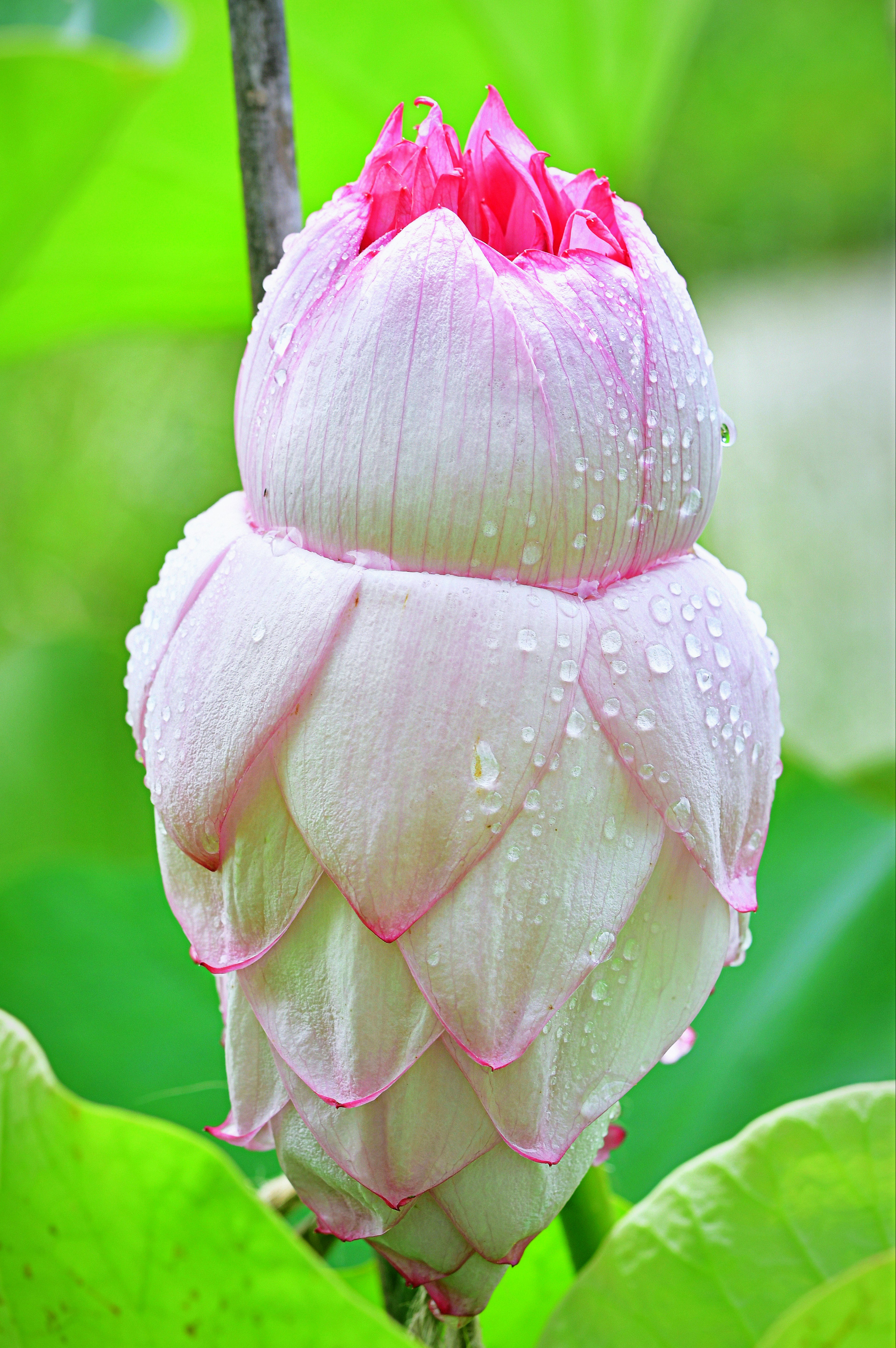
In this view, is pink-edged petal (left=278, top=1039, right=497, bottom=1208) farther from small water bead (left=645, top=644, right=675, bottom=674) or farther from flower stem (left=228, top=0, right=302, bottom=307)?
flower stem (left=228, top=0, right=302, bottom=307)

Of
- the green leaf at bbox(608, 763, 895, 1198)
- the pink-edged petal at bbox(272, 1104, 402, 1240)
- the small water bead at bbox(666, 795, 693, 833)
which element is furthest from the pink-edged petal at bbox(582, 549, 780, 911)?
the green leaf at bbox(608, 763, 895, 1198)

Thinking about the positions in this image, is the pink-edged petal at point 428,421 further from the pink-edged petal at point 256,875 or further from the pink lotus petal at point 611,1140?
the pink lotus petal at point 611,1140

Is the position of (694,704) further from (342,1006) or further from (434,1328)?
(434,1328)

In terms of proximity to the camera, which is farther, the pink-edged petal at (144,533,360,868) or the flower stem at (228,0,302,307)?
the flower stem at (228,0,302,307)

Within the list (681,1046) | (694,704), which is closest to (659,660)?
(694,704)

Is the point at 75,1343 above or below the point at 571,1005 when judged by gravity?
below

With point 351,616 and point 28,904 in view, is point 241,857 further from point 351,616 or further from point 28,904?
point 28,904

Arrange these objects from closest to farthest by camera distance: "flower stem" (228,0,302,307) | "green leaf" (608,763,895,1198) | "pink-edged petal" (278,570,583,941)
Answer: "pink-edged petal" (278,570,583,941) < "flower stem" (228,0,302,307) < "green leaf" (608,763,895,1198)

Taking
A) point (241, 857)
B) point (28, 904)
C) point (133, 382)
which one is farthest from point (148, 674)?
point (133, 382)

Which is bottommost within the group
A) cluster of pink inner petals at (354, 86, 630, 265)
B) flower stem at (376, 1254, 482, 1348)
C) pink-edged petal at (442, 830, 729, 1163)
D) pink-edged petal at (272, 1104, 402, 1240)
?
flower stem at (376, 1254, 482, 1348)
